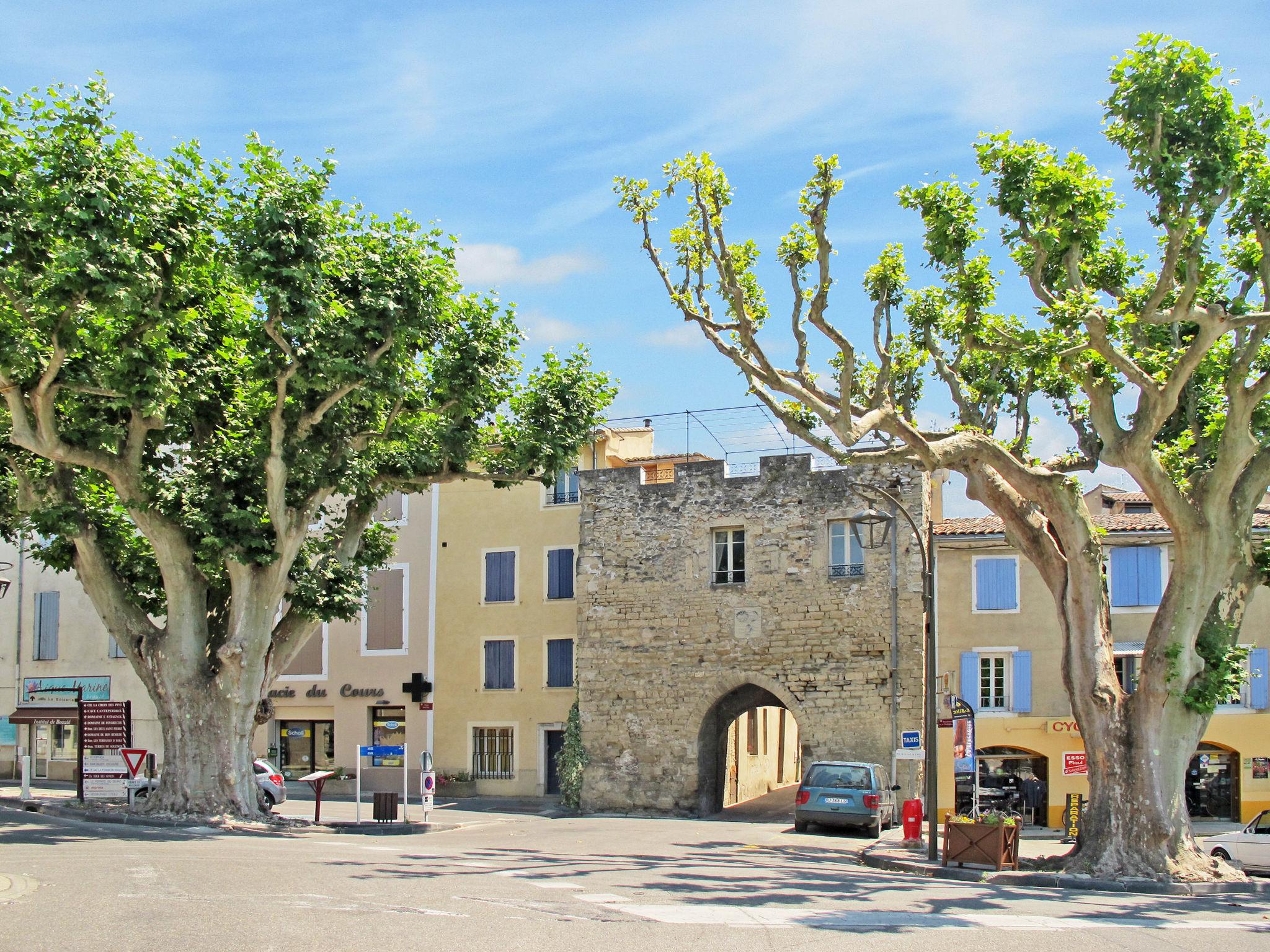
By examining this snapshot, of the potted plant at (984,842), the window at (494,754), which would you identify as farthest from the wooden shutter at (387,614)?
the potted plant at (984,842)

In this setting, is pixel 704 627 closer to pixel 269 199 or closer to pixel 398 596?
pixel 398 596

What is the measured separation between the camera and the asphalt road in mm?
9766

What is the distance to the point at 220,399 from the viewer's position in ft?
71.2

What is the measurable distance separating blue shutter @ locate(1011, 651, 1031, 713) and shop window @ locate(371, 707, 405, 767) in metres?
15.7

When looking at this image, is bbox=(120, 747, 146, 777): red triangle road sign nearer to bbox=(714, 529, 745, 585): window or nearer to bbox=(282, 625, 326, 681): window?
bbox=(282, 625, 326, 681): window

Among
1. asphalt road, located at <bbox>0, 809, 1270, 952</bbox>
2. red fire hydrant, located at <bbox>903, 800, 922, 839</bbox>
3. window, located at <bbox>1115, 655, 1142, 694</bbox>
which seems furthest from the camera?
window, located at <bbox>1115, 655, 1142, 694</bbox>

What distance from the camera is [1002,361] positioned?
64.5 ft

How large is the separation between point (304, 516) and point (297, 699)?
1511cm

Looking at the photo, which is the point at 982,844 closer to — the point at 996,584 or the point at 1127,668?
the point at 1127,668

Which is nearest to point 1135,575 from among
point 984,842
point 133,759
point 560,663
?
point 984,842

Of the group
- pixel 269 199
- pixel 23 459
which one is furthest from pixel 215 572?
pixel 269 199

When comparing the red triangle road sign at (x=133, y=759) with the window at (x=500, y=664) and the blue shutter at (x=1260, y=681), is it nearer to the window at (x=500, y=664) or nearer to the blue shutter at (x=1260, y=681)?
the window at (x=500, y=664)

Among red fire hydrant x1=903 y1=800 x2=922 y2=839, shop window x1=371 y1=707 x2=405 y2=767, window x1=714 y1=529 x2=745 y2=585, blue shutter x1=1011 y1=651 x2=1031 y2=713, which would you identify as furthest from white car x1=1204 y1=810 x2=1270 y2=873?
shop window x1=371 y1=707 x2=405 y2=767

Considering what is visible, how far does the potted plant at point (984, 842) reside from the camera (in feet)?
58.4
